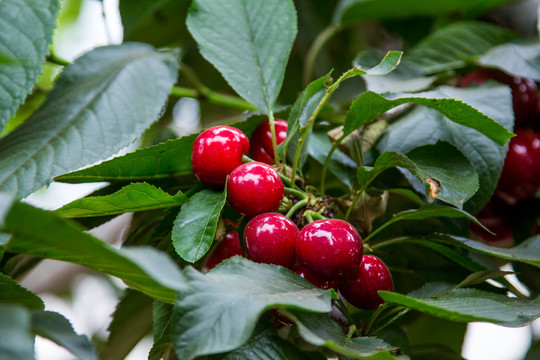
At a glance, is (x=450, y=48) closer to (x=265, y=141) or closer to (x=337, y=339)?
(x=265, y=141)

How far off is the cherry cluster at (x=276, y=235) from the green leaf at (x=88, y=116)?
11 centimetres

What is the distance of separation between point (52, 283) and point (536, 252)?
0.87 metres

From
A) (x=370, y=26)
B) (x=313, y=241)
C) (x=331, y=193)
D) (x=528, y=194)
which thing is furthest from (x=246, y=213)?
(x=370, y=26)

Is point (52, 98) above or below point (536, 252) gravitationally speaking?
above

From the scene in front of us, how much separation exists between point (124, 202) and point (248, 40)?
0.83 feet

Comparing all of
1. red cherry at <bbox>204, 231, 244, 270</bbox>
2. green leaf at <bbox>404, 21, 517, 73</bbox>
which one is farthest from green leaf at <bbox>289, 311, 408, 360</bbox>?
green leaf at <bbox>404, 21, 517, 73</bbox>

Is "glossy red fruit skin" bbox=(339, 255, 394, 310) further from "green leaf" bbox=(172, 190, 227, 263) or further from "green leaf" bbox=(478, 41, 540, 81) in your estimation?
"green leaf" bbox=(478, 41, 540, 81)

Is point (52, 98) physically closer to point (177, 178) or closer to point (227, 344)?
point (177, 178)

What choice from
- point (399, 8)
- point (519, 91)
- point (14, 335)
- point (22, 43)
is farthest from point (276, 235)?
point (399, 8)

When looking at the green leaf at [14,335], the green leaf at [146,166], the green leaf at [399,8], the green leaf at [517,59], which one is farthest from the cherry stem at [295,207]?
the green leaf at [399,8]

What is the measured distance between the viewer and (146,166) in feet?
1.64

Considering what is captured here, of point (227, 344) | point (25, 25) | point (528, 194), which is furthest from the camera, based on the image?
point (528, 194)

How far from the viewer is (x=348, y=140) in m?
0.55

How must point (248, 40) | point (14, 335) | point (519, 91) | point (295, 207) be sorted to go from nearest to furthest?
1. point (14, 335)
2. point (295, 207)
3. point (248, 40)
4. point (519, 91)
